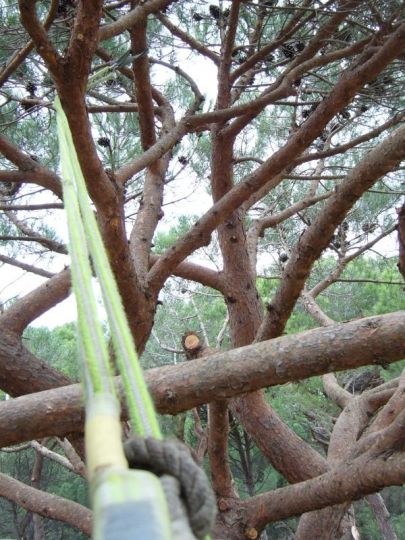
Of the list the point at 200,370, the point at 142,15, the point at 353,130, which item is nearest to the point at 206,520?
the point at 200,370

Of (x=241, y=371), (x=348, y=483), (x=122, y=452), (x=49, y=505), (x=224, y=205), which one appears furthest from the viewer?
(x=49, y=505)

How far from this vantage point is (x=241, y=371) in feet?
3.24

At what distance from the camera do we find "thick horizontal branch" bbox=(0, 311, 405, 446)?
3.23ft

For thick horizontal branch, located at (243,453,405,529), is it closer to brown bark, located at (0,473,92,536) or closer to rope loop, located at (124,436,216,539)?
brown bark, located at (0,473,92,536)

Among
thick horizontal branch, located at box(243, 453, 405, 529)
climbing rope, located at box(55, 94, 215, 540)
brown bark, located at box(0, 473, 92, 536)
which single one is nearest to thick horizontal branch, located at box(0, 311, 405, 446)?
climbing rope, located at box(55, 94, 215, 540)

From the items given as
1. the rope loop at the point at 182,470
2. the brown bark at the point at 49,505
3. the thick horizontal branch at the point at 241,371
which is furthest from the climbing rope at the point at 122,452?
the brown bark at the point at 49,505

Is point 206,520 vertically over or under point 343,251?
under

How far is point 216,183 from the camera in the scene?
270 centimetres

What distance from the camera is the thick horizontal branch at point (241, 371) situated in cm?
98

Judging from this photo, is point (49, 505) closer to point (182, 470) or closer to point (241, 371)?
point (241, 371)

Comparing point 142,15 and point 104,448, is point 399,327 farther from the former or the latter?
point 142,15

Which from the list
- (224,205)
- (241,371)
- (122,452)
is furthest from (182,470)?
(224,205)

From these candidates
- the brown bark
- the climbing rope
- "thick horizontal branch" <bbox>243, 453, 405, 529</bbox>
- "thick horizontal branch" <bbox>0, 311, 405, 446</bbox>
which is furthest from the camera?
the brown bark

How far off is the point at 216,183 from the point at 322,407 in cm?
254
